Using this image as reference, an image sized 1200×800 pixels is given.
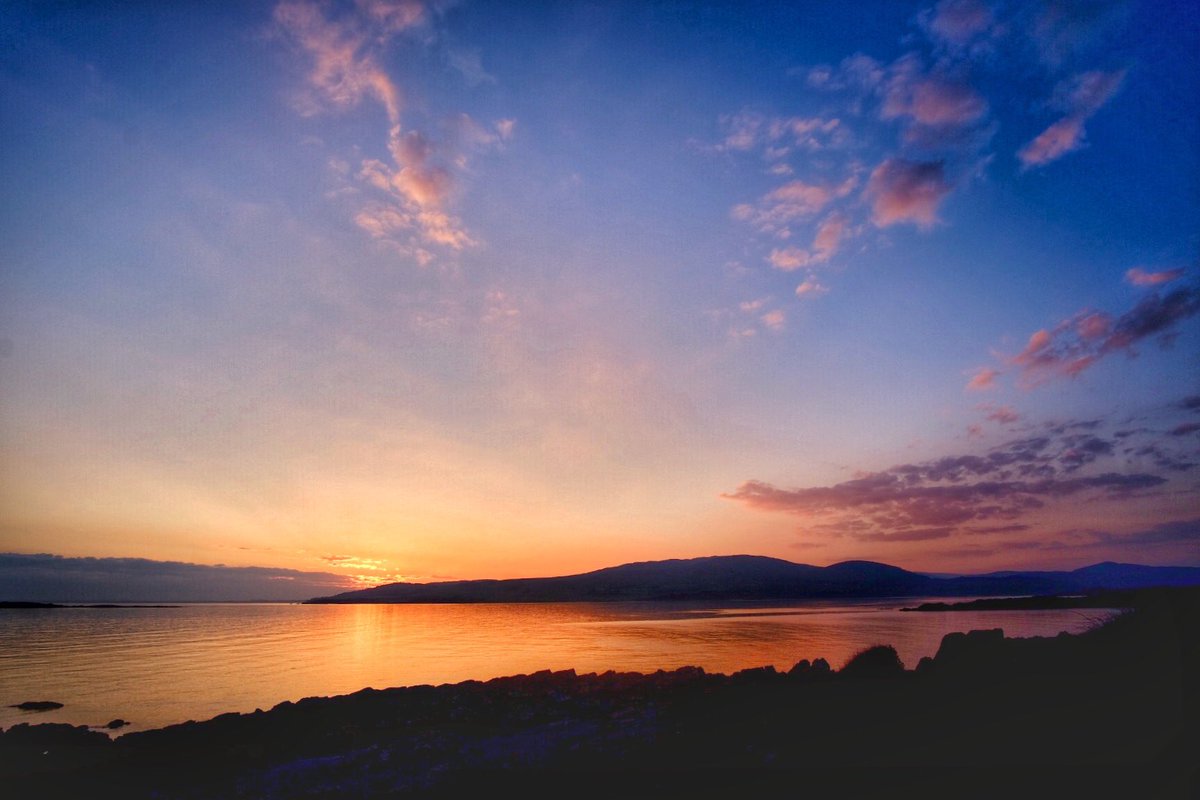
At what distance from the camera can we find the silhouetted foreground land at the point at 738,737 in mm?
11219

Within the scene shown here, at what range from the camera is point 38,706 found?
27.4 metres

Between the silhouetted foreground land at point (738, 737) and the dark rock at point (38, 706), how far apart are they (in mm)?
8261

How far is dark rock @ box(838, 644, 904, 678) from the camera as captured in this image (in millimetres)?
21875

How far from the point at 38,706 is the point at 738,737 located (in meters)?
33.6

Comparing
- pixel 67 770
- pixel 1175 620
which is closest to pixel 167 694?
pixel 67 770

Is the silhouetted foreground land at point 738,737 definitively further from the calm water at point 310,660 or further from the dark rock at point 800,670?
the calm water at point 310,660

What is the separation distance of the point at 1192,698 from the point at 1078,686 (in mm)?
2679

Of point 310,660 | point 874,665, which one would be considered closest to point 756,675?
point 874,665

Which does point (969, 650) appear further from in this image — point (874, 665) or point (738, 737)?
point (738, 737)

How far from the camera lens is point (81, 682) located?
3462cm

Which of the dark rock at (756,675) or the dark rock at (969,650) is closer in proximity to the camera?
the dark rock at (969,650)

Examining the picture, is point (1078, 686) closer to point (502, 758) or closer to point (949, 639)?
point (949, 639)

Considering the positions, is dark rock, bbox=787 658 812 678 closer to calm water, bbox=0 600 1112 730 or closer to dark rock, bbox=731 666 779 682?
dark rock, bbox=731 666 779 682

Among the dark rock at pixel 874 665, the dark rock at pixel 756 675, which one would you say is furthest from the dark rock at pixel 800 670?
the dark rock at pixel 874 665
